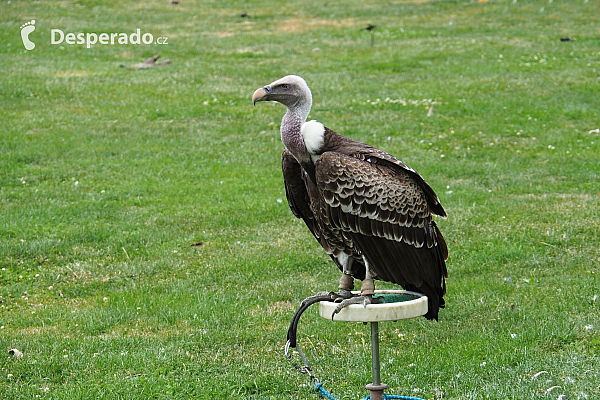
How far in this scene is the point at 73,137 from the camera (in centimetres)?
1398

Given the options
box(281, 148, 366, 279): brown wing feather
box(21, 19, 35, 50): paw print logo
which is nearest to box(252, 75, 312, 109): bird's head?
box(281, 148, 366, 279): brown wing feather

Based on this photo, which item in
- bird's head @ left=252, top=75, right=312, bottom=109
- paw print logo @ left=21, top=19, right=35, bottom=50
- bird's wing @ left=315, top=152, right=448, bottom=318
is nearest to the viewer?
bird's wing @ left=315, top=152, right=448, bottom=318

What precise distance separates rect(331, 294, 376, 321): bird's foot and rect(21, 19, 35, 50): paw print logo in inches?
774

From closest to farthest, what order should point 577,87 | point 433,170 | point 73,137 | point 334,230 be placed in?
point 334,230, point 433,170, point 73,137, point 577,87

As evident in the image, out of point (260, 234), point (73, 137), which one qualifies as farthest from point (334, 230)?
point (73, 137)

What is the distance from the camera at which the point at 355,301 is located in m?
4.55

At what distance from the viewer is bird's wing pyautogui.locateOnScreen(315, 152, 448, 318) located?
4742 mm

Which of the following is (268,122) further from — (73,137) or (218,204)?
(218,204)

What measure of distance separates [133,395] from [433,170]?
7.35 m

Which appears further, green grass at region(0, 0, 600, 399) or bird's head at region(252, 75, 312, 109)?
green grass at region(0, 0, 600, 399)

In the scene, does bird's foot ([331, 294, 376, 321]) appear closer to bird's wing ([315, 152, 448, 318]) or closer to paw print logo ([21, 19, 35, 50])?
bird's wing ([315, 152, 448, 318])

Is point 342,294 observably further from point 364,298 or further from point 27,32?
point 27,32

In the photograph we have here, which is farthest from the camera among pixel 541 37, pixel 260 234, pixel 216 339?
pixel 541 37

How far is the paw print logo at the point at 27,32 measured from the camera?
22.2m
